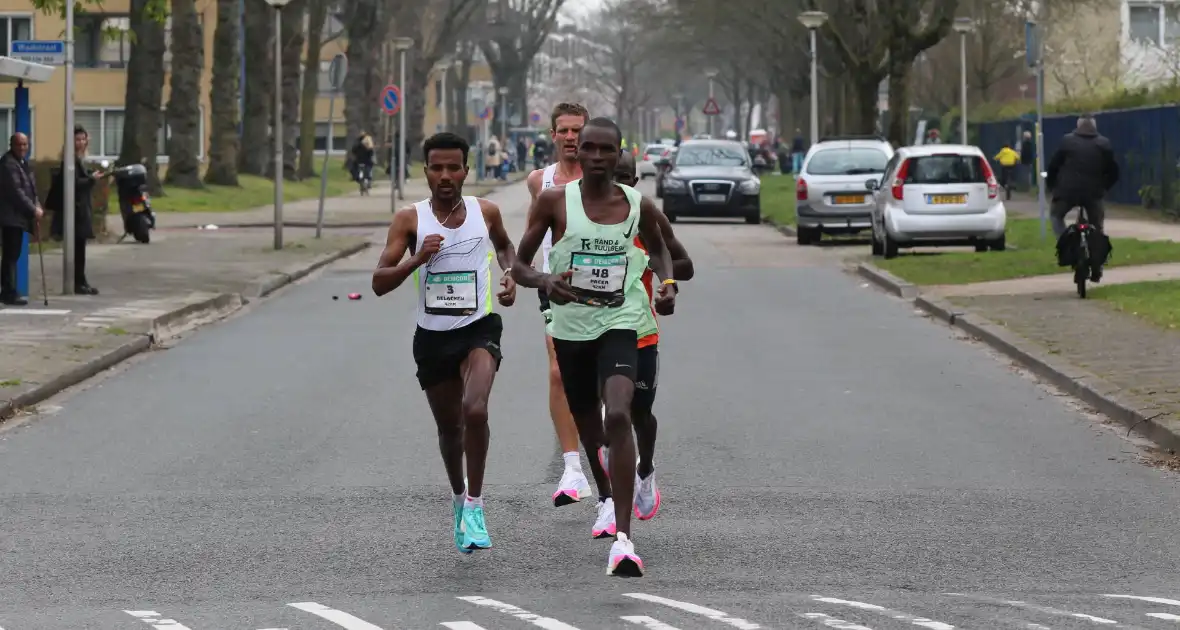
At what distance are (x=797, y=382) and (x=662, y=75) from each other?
95.8 meters

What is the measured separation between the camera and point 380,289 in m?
8.40

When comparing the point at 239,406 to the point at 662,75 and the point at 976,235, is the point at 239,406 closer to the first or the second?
the point at 976,235

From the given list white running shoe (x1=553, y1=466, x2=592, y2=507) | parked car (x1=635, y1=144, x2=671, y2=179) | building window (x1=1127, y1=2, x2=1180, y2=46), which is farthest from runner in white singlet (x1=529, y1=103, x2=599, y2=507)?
parked car (x1=635, y1=144, x2=671, y2=179)

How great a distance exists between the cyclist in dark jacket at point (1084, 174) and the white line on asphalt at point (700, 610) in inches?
572

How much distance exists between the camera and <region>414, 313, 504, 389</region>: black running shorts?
841 cm

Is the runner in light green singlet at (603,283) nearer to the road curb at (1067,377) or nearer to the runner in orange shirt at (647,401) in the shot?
the runner in orange shirt at (647,401)

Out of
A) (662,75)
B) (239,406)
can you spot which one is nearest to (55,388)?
(239,406)

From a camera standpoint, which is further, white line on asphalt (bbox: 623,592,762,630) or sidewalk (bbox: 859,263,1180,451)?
sidewalk (bbox: 859,263,1180,451)

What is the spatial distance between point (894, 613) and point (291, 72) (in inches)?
1980

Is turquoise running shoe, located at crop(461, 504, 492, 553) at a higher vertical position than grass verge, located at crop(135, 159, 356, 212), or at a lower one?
lower

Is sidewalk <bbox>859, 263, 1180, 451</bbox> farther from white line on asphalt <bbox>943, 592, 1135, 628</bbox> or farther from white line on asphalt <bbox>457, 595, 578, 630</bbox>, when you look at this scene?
white line on asphalt <bbox>457, 595, 578, 630</bbox>

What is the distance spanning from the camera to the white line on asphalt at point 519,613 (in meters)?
6.93

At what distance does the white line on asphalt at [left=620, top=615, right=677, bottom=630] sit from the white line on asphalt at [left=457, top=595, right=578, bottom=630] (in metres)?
0.21

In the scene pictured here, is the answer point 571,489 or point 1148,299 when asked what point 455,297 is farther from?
point 1148,299
